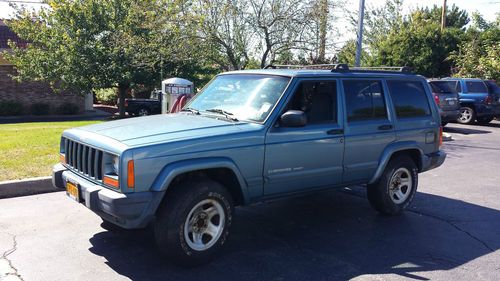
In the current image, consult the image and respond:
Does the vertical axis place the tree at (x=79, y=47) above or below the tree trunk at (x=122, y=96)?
above

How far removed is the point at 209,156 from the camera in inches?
174

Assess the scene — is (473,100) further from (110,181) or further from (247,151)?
(110,181)

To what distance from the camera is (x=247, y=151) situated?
4672 millimetres

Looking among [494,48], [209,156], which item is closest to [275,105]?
[209,156]

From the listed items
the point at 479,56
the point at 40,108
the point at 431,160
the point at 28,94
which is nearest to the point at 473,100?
the point at 479,56

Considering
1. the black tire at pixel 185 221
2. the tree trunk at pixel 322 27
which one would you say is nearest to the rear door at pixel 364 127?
the black tire at pixel 185 221

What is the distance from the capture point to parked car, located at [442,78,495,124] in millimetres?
18422

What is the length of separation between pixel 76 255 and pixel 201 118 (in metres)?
1.86

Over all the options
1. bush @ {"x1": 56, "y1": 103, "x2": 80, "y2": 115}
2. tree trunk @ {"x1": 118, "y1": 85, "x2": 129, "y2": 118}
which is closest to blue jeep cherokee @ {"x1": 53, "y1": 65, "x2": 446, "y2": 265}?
tree trunk @ {"x1": 118, "y1": 85, "x2": 129, "y2": 118}

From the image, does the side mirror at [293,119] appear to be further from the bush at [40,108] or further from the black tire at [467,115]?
the bush at [40,108]

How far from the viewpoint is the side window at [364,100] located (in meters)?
5.69

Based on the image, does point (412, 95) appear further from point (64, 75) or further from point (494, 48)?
point (494, 48)

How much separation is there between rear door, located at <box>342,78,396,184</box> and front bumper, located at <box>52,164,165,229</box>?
244cm

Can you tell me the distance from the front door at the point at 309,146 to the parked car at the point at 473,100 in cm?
1454
